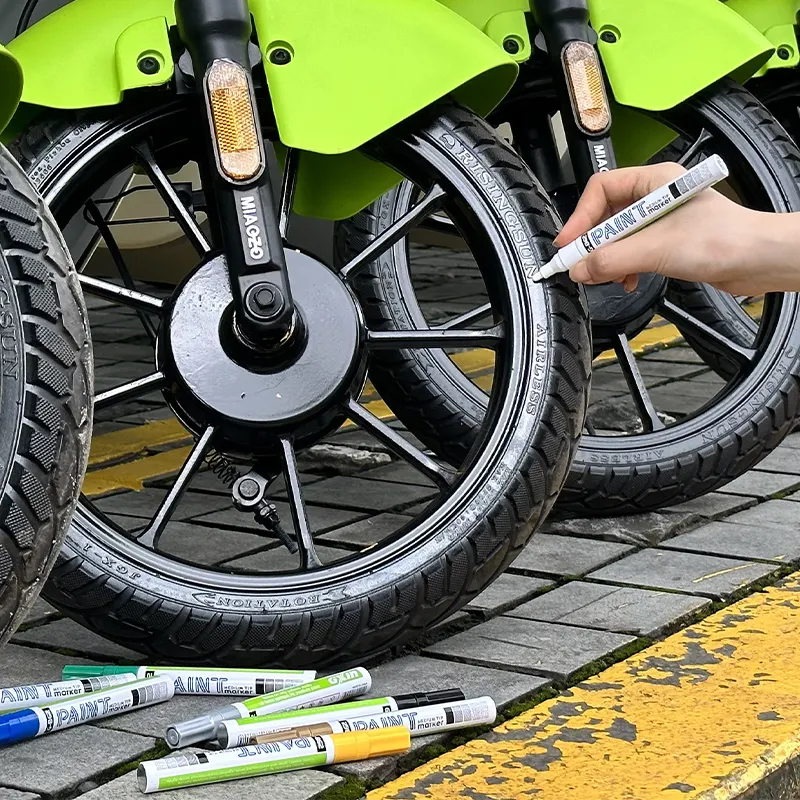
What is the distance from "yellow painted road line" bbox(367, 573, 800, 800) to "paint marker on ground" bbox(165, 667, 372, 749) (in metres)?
0.22

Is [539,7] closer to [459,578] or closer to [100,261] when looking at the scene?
[459,578]

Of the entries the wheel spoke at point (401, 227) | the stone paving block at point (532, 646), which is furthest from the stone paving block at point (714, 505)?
the wheel spoke at point (401, 227)

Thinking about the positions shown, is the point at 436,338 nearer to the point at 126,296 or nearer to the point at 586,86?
the point at 126,296

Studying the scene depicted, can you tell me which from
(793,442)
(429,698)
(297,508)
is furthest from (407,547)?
(793,442)

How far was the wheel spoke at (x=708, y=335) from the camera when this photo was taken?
10.5 ft

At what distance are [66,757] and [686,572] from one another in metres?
1.27

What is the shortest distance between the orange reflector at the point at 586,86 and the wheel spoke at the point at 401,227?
1.63ft

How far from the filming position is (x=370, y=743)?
6.18ft

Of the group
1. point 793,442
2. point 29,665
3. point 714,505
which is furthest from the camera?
point 793,442

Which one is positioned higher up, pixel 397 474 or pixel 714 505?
pixel 397 474

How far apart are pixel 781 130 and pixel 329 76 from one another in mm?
1249

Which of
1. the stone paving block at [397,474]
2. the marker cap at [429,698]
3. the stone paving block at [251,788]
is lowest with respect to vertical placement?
the stone paving block at [251,788]

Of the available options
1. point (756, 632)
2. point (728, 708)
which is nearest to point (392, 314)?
point (756, 632)

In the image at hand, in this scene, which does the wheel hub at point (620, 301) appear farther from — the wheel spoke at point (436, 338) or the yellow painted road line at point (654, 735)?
the yellow painted road line at point (654, 735)
